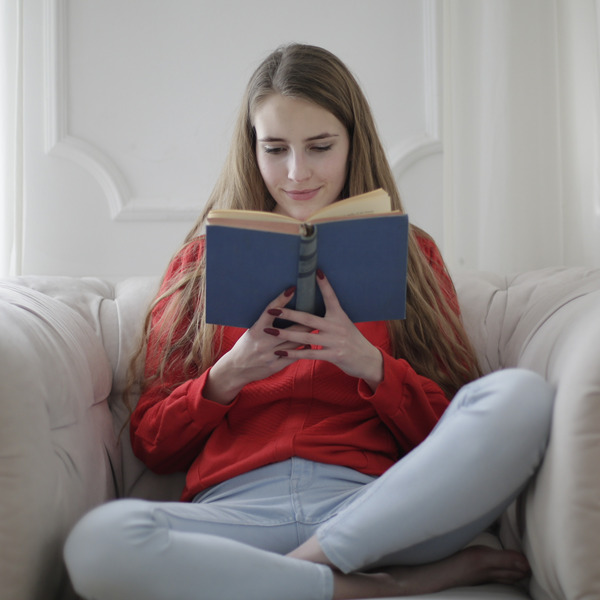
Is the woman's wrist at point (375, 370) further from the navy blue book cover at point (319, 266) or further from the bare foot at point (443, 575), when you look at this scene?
the bare foot at point (443, 575)

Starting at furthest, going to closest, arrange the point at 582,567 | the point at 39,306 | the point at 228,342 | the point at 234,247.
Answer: the point at 228,342
the point at 39,306
the point at 234,247
the point at 582,567

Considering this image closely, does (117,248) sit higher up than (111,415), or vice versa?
(117,248)

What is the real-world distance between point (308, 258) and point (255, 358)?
0.20 meters

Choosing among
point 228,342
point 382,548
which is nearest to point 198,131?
point 228,342

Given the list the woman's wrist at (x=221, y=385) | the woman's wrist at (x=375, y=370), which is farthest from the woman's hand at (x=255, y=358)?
the woman's wrist at (x=375, y=370)

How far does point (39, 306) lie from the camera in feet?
4.03

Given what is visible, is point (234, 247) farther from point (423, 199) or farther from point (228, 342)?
point (423, 199)

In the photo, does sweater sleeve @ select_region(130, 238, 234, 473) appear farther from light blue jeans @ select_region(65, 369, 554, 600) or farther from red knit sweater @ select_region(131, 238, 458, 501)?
light blue jeans @ select_region(65, 369, 554, 600)

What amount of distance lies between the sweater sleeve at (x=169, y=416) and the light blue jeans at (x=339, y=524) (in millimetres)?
164

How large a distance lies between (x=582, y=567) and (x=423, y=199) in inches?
54.5

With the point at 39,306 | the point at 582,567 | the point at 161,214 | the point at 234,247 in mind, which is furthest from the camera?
the point at 161,214

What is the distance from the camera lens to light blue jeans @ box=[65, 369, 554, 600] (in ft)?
2.97

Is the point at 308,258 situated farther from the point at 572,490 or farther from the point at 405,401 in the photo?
the point at 572,490

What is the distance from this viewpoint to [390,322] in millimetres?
1396
